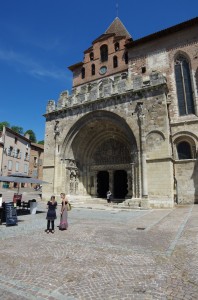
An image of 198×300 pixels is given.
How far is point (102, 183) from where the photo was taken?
19.7 m

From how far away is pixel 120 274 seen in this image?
3717 millimetres

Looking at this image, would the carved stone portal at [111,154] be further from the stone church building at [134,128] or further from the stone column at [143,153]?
the stone column at [143,153]

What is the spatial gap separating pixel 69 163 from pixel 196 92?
11.9m

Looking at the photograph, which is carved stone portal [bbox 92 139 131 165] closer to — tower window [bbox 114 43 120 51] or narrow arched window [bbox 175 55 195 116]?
narrow arched window [bbox 175 55 195 116]

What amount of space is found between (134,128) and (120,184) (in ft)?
19.1

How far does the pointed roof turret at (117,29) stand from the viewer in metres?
23.9

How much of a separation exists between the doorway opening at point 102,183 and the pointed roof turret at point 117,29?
15.5m

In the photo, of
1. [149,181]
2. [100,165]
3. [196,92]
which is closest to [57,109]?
[100,165]

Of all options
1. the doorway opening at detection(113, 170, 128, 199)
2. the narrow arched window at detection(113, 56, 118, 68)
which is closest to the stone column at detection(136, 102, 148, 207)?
the doorway opening at detection(113, 170, 128, 199)

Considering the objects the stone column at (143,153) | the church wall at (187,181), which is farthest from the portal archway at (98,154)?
the church wall at (187,181)

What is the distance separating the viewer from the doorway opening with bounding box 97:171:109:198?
1952 centimetres

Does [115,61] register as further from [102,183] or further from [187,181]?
[187,181]

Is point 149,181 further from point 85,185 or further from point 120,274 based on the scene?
point 120,274

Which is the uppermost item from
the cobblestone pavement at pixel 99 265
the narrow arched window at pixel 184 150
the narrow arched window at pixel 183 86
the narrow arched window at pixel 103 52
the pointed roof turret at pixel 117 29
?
A: the pointed roof turret at pixel 117 29
